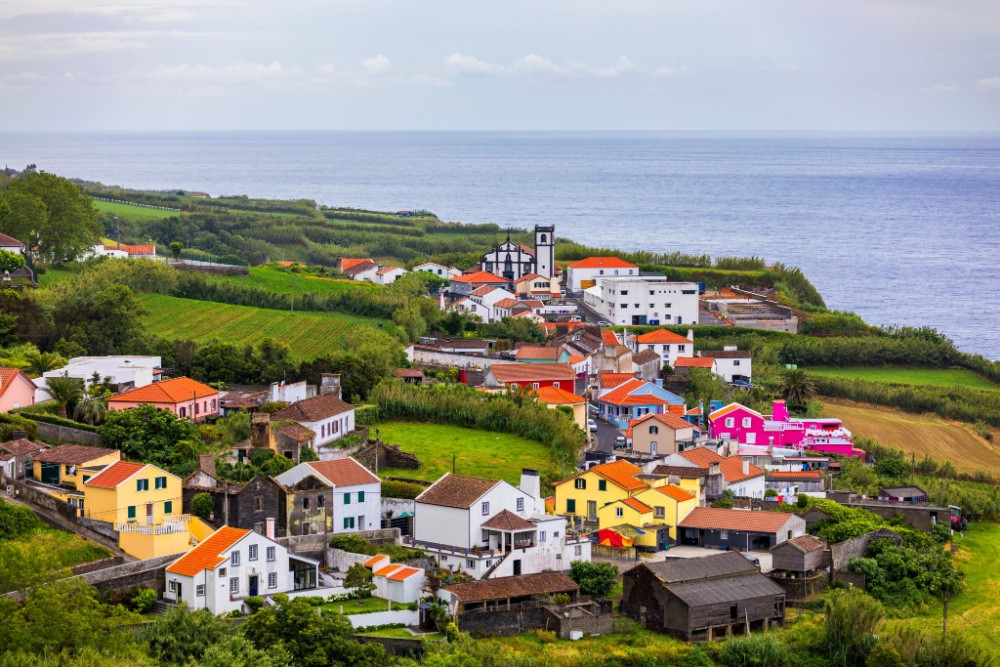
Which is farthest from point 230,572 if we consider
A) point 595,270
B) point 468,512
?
point 595,270

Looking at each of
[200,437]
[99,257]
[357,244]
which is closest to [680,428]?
[200,437]

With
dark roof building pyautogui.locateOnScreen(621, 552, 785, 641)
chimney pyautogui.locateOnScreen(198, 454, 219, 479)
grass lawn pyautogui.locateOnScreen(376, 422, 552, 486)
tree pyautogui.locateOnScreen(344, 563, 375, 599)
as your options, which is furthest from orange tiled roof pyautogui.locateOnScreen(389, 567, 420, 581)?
grass lawn pyautogui.locateOnScreen(376, 422, 552, 486)

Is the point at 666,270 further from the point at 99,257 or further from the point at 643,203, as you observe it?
the point at 643,203

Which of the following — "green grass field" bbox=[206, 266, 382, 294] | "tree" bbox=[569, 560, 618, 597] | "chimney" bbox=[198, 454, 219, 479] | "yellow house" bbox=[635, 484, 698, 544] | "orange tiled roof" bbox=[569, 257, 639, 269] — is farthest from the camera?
"orange tiled roof" bbox=[569, 257, 639, 269]

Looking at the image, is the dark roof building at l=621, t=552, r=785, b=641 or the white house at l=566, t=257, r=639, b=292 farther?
the white house at l=566, t=257, r=639, b=292

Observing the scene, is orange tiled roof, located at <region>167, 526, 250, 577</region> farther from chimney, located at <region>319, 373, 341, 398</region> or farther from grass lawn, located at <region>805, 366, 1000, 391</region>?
grass lawn, located at <region>805, 366, 1000, 391</region>

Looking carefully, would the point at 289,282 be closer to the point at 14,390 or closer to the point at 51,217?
the point at 51,217
